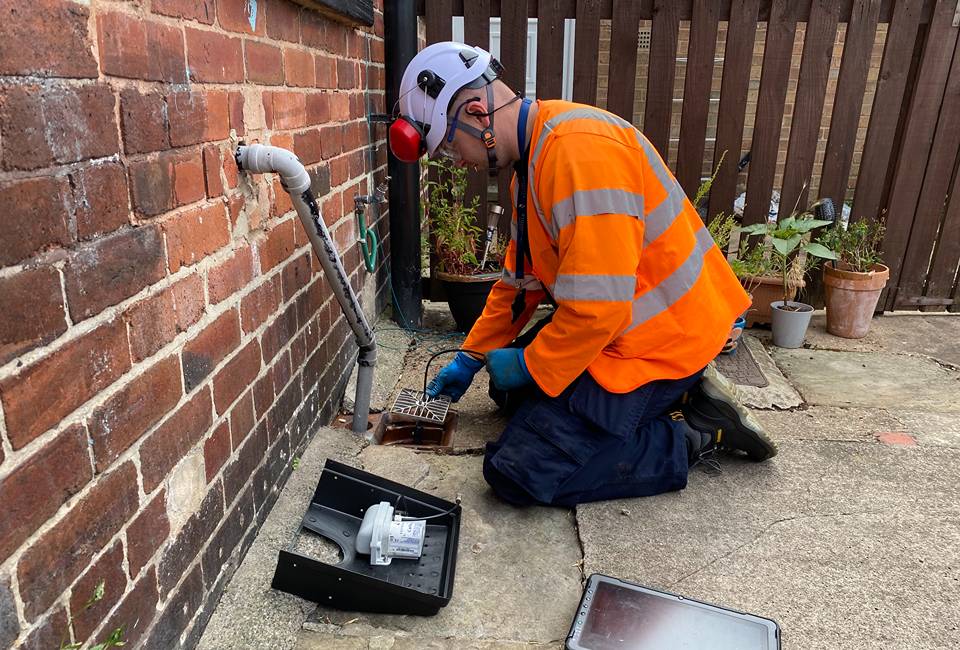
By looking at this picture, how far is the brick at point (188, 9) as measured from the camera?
1350mm

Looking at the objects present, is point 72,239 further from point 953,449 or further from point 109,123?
point 953,449

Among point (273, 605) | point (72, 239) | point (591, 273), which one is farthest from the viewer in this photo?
point (591, 273)

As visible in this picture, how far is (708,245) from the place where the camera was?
8.16ft

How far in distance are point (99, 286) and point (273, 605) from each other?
98 cm

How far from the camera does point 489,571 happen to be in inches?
77.9

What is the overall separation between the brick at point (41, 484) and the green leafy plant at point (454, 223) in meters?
2.81

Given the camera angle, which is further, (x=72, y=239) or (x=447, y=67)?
(x=447, y=67)

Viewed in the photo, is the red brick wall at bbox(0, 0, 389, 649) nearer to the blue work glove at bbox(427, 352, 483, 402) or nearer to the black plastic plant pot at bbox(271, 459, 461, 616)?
the black plastic plant pot at bbox(271, 459, 461, 616)

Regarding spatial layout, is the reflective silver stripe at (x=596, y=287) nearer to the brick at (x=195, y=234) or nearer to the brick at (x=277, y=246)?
the brick at (x=277, y=246)

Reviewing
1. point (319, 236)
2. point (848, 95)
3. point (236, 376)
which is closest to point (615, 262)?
point (319, 236)

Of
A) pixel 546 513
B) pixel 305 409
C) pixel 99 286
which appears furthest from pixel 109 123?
pixel 546 513

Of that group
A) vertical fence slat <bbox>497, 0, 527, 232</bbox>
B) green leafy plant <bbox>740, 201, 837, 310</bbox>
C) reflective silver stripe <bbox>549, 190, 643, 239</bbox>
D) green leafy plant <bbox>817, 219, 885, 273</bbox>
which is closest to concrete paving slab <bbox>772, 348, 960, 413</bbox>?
green leafy plant <bbox>740, 201, 837, 310</bbox>

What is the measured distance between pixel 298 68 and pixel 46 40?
128 centimetres

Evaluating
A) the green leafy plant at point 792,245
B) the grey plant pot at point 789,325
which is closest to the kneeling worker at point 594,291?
the grey plant pot at point 789,325
